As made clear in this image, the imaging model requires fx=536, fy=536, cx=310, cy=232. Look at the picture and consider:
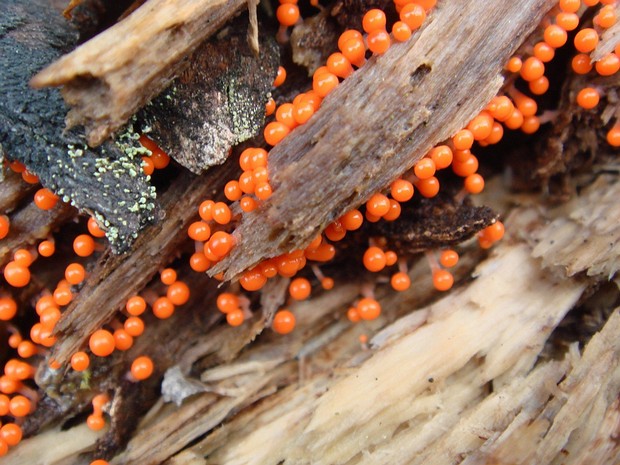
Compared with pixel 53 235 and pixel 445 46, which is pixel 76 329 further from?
pixel 445 46

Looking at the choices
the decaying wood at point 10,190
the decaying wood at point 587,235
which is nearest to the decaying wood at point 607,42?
the decaying wood at point 587,235

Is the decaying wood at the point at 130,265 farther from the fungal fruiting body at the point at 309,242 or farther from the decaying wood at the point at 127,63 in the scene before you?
the decaying wood at the point at 127,63

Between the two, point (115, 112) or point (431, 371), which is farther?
point (431, 371)

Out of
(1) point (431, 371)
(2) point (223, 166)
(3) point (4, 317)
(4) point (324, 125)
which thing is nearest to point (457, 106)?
(4) point (324, 125)

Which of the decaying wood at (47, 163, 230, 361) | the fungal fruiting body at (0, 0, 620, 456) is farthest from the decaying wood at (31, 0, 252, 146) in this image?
the decaying wood at (47, 163, 230, 361)

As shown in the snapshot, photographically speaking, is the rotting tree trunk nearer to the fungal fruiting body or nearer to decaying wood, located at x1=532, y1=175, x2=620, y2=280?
decaying wood, located at x1=532, y1=175, x2=620, y2=280

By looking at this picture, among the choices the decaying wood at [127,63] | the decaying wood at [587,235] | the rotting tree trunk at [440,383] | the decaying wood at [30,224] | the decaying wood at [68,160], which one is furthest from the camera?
the decaying wood at [587,235]

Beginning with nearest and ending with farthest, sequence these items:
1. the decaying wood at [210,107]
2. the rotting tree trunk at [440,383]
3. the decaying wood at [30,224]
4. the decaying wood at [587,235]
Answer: the decaying wood at [210,107] < the rotting tree trunk at [440,383] < the decaying wood at [30,224] < the decaying wood at [587,235]
